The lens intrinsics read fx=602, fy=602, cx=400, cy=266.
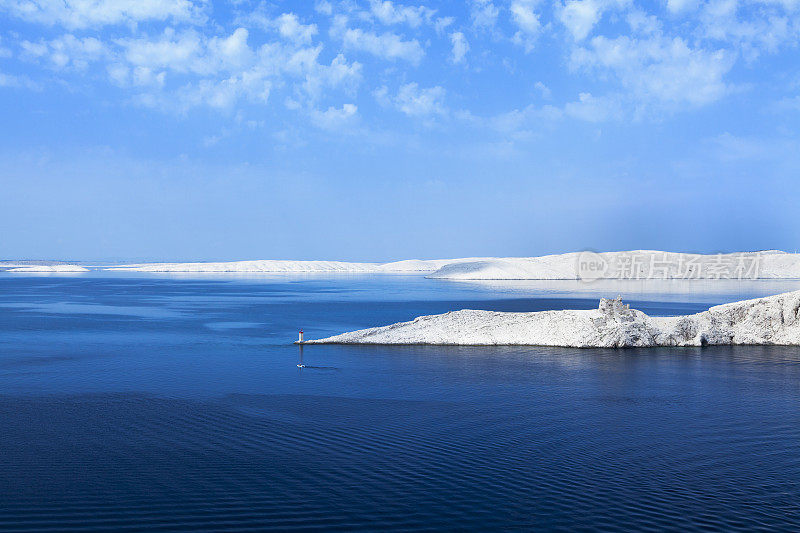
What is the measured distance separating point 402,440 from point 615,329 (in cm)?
1546

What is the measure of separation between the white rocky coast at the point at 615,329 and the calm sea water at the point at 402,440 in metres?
1.41

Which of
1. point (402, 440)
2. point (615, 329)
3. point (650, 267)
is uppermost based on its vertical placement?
point (650, 267)

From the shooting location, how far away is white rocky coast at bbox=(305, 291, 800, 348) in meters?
24.9

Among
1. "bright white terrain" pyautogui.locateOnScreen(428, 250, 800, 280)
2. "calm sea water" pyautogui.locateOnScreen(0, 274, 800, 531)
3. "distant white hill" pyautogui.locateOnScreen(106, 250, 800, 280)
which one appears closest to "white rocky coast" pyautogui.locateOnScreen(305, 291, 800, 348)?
"calm sea water" pyautogui.locateOnScreen(0, 274, 800, 531)

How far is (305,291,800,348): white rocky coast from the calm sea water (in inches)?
55.4

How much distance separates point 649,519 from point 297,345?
64.3ft

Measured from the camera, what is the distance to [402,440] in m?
12.0

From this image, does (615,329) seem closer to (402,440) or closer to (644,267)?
(402,440)

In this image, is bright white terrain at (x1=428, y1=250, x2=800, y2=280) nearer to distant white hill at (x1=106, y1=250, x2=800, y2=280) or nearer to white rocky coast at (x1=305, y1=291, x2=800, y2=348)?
distant white hill at (x1=106, y1=250, x2=800, y2=280)

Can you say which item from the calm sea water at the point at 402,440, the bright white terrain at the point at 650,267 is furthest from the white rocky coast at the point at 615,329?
the bright white terrain at the point at 650,267

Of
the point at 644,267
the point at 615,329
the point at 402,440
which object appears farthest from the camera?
the point at 644,267

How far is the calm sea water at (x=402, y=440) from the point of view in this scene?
8602mm

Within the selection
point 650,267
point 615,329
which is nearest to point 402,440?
point 615,329

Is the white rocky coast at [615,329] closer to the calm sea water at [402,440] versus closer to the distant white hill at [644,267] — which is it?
the calm sea water at [402,440]
